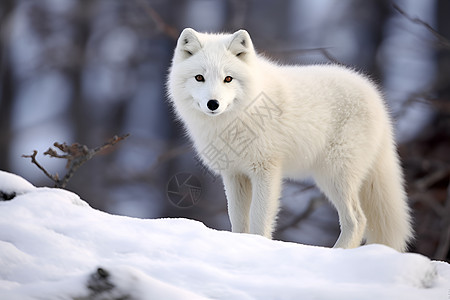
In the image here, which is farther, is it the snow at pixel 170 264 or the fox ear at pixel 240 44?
the fox ear at pixel 240 44

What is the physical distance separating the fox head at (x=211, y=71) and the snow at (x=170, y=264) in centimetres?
118

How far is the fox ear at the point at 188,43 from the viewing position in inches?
165

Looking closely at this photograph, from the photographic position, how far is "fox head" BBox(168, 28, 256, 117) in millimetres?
3891

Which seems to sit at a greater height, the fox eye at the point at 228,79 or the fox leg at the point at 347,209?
the fox eye at the point at 228,79

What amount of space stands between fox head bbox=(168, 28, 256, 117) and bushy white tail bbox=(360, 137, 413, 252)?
1392mm

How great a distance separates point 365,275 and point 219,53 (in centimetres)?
214

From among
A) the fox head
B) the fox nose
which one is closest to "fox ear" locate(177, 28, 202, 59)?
the fox head

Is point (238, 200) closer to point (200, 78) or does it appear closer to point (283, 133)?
point (283, 133)

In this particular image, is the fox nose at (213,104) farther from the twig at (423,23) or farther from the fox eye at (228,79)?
the twig at (423,23)

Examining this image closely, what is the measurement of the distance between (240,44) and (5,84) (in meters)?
12.4

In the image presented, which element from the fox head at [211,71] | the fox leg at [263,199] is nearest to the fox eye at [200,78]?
the fox head at [211,71]

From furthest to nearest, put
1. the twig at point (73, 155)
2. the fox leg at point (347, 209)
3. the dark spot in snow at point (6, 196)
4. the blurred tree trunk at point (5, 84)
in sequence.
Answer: the blurred tree trunk at point (5, 84) → the fox leg at point (347, 209) → the twig at point (73, 155) → the dark spot in snow at point (6, 196)

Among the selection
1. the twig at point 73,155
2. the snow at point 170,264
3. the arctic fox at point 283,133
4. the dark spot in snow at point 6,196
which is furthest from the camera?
the arctic fox at point 283,133

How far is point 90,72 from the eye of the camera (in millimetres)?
15984
